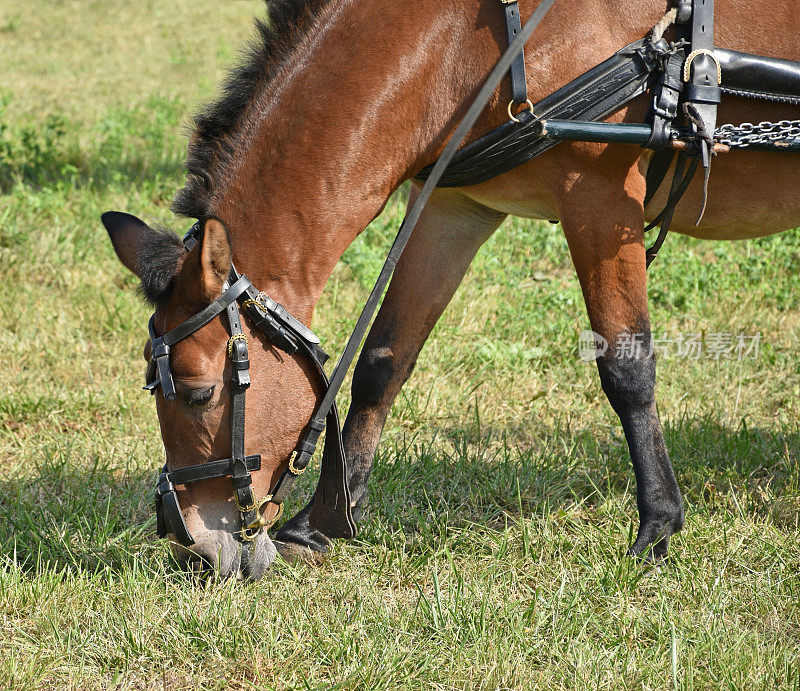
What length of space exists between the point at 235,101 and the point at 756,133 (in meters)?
1.52

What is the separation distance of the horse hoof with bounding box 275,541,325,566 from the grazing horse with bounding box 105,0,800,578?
351 millimetres

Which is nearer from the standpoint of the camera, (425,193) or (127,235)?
(425,193)

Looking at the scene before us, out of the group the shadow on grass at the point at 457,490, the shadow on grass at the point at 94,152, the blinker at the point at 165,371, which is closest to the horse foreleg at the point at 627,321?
the shadow on grass at the point at 457,490

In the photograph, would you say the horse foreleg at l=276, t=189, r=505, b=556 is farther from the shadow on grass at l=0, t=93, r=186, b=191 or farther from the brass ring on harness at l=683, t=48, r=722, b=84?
the shadow on grass at l=0, t=93, r=186, b=191

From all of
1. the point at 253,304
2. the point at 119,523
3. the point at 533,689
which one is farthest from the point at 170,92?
the point at 533,689

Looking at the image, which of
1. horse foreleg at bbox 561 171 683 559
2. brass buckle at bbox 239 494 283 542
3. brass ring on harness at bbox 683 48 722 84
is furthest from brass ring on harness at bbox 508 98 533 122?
brass buckle at bbox 239 494 283 542

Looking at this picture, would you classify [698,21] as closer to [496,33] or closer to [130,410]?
[496,33]

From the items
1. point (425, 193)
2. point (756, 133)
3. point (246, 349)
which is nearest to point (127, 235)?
point (246, 349)

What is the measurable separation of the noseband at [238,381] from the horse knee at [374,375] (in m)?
0.56

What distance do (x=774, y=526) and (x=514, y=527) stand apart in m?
0.92

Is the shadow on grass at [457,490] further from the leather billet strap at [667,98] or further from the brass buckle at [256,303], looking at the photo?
the leather billet strap at [667,98]

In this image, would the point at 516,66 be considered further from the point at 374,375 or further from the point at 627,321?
the point at 374,375

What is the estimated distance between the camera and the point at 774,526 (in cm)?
306

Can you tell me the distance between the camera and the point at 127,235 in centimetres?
248
